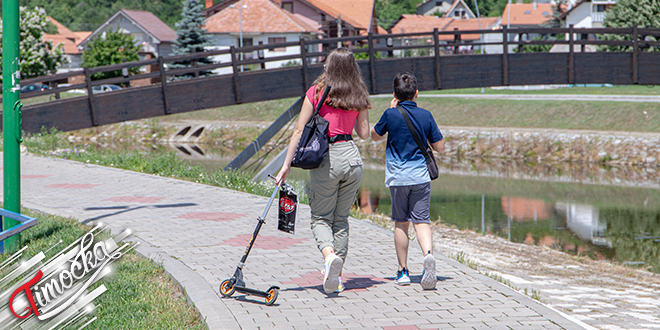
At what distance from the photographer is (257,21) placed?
200 feet

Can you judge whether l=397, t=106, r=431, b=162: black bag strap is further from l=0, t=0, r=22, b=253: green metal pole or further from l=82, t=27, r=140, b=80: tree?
l=82, t=27, r=140, b=80: tree

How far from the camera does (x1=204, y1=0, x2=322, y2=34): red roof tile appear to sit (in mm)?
59281

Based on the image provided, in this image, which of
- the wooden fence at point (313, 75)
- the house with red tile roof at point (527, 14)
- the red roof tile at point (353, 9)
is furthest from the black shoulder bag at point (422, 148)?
the house with red tile roof at point (527, 14)

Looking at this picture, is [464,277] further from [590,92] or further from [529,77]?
[590,92]

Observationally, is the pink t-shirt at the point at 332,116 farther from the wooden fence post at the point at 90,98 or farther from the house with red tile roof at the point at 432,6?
the house with red tile roof at the point at 432,6

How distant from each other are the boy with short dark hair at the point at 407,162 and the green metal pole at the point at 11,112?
13.1 ft

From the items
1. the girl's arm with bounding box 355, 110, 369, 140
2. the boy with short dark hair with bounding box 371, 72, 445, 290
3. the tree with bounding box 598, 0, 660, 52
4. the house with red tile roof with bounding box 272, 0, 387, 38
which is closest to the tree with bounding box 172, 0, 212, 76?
the house with red tile roof with bounding box 272, 0, 387, 38

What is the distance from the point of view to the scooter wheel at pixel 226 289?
5.01m

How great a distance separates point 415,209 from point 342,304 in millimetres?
1162

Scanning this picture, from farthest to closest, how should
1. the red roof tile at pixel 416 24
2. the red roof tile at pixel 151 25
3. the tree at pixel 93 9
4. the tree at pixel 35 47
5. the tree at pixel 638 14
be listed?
the tree at pixel 93 9 < the red roof tile at pixel 416 24 < the red roof tile at pixel 151 25 < the tree at pixel 35 47 < the tree at pixel 638 14

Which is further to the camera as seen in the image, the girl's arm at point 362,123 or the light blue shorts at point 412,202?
the light blue shorts at point 412,202

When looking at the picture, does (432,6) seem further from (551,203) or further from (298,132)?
(298,132)

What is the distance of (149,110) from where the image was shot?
16.3 metres

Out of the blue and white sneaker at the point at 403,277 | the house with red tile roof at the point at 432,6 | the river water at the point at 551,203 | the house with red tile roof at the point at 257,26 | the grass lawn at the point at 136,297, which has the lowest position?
the river water at the point at 551,203
